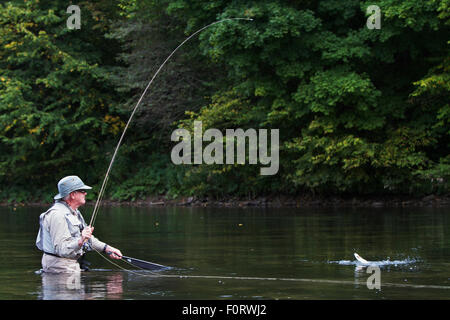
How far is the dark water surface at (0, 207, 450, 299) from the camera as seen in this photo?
926 centimetres

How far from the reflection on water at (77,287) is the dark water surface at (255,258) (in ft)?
0.04

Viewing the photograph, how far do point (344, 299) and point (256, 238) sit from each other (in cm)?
691

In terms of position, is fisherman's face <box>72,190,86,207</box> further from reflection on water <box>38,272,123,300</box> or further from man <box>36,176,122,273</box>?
reflection on water <box>38,272,123,300</box>

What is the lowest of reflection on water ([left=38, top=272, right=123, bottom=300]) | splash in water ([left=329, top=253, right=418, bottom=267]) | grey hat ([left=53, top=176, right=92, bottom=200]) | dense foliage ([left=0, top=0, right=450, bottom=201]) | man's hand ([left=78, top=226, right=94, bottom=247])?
reflection on water ([left=38, top=272, right=123, bottom=300])

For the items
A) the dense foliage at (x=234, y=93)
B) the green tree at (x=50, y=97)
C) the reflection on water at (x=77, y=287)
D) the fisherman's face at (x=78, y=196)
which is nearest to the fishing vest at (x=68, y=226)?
the fisherman's face at (x=78, y=196)

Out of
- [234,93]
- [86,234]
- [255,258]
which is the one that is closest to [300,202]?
[234,93]

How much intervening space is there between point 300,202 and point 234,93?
4371 millimetres

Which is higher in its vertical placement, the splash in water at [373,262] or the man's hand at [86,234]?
the man's hand at [86,234]

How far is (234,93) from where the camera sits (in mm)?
28219

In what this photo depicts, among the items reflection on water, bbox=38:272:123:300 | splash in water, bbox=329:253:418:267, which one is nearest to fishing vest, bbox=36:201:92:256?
reflection on water, bbox=38:272:123:300

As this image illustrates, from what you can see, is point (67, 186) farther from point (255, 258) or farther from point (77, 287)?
point (255, 258)

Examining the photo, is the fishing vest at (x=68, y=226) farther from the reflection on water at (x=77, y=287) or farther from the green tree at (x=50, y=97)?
the green tree at (x=50, y=97)

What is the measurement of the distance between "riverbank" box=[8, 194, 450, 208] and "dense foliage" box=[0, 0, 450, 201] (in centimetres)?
33

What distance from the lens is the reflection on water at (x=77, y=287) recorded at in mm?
9044
